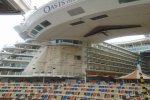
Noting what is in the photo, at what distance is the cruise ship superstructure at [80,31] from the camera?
33719 mm

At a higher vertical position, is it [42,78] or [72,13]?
[72,13]

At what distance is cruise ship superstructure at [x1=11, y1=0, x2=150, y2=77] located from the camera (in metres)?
33.7

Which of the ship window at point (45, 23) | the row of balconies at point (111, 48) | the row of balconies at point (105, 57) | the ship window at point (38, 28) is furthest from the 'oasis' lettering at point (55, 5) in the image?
the row of balconies at point (111, 48)

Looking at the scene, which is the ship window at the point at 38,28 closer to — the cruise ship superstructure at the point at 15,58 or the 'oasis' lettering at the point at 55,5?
the 'oasis' lettering at the point at 55,5

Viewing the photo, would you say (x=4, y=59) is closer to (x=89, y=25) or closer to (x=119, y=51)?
(x=89, y=25)

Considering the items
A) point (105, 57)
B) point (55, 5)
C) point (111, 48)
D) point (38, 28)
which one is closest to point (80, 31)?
point (38, 28)

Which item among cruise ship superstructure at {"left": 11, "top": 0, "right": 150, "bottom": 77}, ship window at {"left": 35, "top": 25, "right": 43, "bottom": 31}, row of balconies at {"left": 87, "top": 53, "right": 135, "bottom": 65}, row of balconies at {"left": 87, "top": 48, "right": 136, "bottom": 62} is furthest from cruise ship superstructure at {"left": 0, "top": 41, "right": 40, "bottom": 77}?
row of balconies at {"left": 87, "top": 48, "right": 136, "bottom": 62}

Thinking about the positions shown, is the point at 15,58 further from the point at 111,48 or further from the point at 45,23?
the point at 111,48

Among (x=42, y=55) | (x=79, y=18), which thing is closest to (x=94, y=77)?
(x=42, y=55)

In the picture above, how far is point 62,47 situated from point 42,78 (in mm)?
10041

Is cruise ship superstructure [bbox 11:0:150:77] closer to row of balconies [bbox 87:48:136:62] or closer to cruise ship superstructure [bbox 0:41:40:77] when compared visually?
row of balconies [bbox 87:48:136:62]

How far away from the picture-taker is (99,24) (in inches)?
1622

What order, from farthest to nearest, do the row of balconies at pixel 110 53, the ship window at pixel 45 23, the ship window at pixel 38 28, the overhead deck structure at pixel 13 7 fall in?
the row of balconies at pixel 110 53, the ship window at pixel 38 28, the ship window at pixel 45 23, the overhead deck structure at pixel 13 7

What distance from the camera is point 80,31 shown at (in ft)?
148
